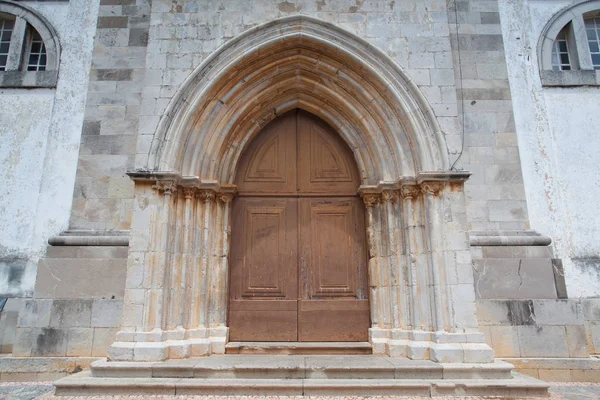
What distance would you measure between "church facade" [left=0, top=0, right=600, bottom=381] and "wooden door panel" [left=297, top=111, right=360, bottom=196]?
3 cm

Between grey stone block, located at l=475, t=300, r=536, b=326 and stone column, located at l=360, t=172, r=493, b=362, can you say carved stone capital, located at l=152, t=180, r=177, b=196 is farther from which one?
grey stone block, located at l=475, t=300, r=536, b=326

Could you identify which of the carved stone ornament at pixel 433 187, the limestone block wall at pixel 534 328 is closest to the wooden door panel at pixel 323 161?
the carved stone ornament at pixel 433 187

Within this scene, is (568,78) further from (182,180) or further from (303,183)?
(182,180)

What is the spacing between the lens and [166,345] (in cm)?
455

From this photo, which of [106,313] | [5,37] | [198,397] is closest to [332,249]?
[198,397]

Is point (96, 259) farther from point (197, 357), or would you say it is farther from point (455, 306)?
point (455, 306)

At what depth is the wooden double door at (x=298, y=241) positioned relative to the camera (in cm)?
539

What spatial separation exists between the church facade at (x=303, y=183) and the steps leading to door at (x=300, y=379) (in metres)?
0.21

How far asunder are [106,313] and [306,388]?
255 cm

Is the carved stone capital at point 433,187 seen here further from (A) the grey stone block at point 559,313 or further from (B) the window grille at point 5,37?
(B) the window grille at point 5,37

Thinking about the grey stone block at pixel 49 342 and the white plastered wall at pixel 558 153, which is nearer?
the grey stone block at pixel 49 342

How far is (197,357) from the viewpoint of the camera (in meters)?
4.80

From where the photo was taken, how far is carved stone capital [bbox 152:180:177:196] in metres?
4.88

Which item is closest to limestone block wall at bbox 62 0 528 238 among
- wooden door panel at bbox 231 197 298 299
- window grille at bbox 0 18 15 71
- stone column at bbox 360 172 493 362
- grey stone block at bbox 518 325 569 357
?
stone column at bbox 360 172 493 362
